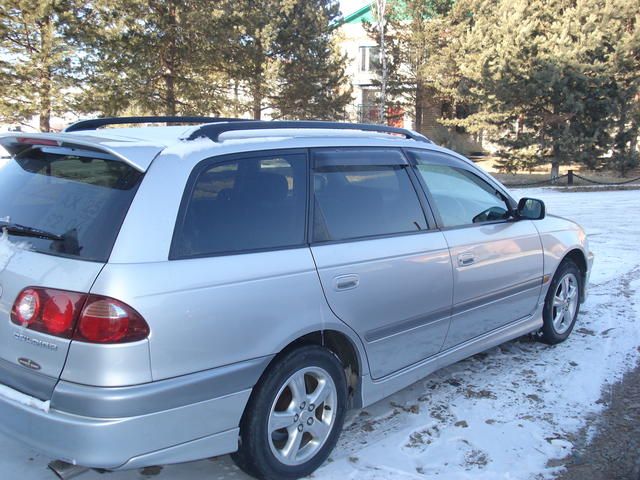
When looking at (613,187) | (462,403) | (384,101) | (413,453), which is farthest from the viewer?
(384,101)

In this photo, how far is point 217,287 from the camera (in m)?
2.54

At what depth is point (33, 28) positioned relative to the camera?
1756 cm

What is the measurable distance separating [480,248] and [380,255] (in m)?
1.03

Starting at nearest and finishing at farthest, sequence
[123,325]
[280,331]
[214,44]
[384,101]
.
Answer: [123,325]
[280,331]
[214,44]
[384,101]

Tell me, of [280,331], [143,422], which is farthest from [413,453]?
[143,422]

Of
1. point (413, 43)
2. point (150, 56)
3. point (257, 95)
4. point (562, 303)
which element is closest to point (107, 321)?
point (562, 303)

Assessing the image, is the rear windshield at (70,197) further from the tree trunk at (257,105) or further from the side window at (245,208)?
the tree trunk at (257,105)

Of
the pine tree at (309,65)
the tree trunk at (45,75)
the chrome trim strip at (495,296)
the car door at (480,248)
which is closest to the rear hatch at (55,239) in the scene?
the car door at (480,248)

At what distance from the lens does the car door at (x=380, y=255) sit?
3115mm

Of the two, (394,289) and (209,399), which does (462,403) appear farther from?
(209,399)

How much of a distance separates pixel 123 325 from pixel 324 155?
1.51 meters

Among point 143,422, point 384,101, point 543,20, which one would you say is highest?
point 543,20

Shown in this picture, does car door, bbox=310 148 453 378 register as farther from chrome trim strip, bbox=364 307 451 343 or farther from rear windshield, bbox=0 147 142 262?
rear windshield, bbox=0 147 142 262

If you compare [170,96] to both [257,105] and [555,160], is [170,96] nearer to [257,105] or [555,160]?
[257,105]
